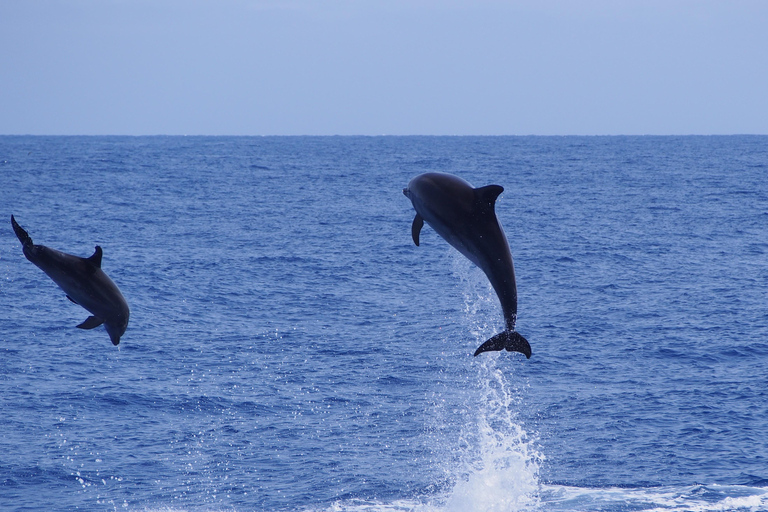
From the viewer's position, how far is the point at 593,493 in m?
38.8

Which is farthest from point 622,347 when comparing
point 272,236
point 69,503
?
point 272,236

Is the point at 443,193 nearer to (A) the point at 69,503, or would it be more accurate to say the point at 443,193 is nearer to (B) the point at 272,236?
(A) the point at 69,503

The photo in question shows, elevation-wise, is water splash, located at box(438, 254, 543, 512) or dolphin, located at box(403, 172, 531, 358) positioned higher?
dolphin, located at box(403, 172, 531, 358)

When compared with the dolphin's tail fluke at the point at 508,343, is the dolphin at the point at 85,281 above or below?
above

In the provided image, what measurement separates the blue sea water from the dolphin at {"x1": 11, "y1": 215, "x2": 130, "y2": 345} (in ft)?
23.5

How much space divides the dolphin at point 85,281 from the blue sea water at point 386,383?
7152mm

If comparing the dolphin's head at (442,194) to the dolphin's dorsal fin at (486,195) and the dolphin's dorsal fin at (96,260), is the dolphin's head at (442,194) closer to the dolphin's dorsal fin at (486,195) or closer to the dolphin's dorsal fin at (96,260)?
the dolphin's dorsal fin at (486,195)

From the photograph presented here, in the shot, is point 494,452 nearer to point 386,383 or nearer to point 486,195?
point 386,383

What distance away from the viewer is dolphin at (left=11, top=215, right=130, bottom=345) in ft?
46.6

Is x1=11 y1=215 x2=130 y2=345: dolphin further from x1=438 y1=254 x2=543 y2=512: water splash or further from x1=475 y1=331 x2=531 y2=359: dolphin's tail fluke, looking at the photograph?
x1=438 y1=254 x2=543 y2=512: water splash

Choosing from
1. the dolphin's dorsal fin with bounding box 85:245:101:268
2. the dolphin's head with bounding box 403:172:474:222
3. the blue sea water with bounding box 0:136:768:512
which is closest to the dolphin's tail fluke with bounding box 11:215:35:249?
the dolphin's dorsal fin with bounding box 85:245:101:268

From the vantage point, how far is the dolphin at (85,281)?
14219mm

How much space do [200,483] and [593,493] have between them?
18.3 metres

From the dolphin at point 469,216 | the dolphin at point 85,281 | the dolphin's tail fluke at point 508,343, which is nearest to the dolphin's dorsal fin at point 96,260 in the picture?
the dolphin at point 85,281
